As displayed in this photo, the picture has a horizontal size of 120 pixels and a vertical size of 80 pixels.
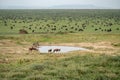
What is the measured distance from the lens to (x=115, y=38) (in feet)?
136

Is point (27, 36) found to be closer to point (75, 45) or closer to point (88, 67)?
point (75, 45)

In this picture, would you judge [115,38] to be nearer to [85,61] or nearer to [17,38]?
[17,38]

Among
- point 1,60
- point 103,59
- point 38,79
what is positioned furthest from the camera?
point 1,60

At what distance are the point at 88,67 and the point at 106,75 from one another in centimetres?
260

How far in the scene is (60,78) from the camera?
1755cm

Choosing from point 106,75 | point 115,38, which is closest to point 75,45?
point 115,38

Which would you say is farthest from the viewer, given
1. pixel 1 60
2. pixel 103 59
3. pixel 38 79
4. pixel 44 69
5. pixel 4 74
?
pixel 1 60

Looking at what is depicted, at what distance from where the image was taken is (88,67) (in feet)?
67.3

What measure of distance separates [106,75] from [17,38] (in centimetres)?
2389

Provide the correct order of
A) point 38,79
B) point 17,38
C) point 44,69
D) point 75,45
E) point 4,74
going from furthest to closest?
point 17,38
point 75,45
point 44,69
point 4,74
point 38,79

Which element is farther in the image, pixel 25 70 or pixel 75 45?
pixel 75 45

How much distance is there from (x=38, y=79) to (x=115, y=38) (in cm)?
2626

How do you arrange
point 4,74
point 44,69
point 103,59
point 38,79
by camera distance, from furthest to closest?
1. point 103,59
2. point 44,69
3. point 4,74
4. point 38,79

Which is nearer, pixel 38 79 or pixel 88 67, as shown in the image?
pixel 38 79
